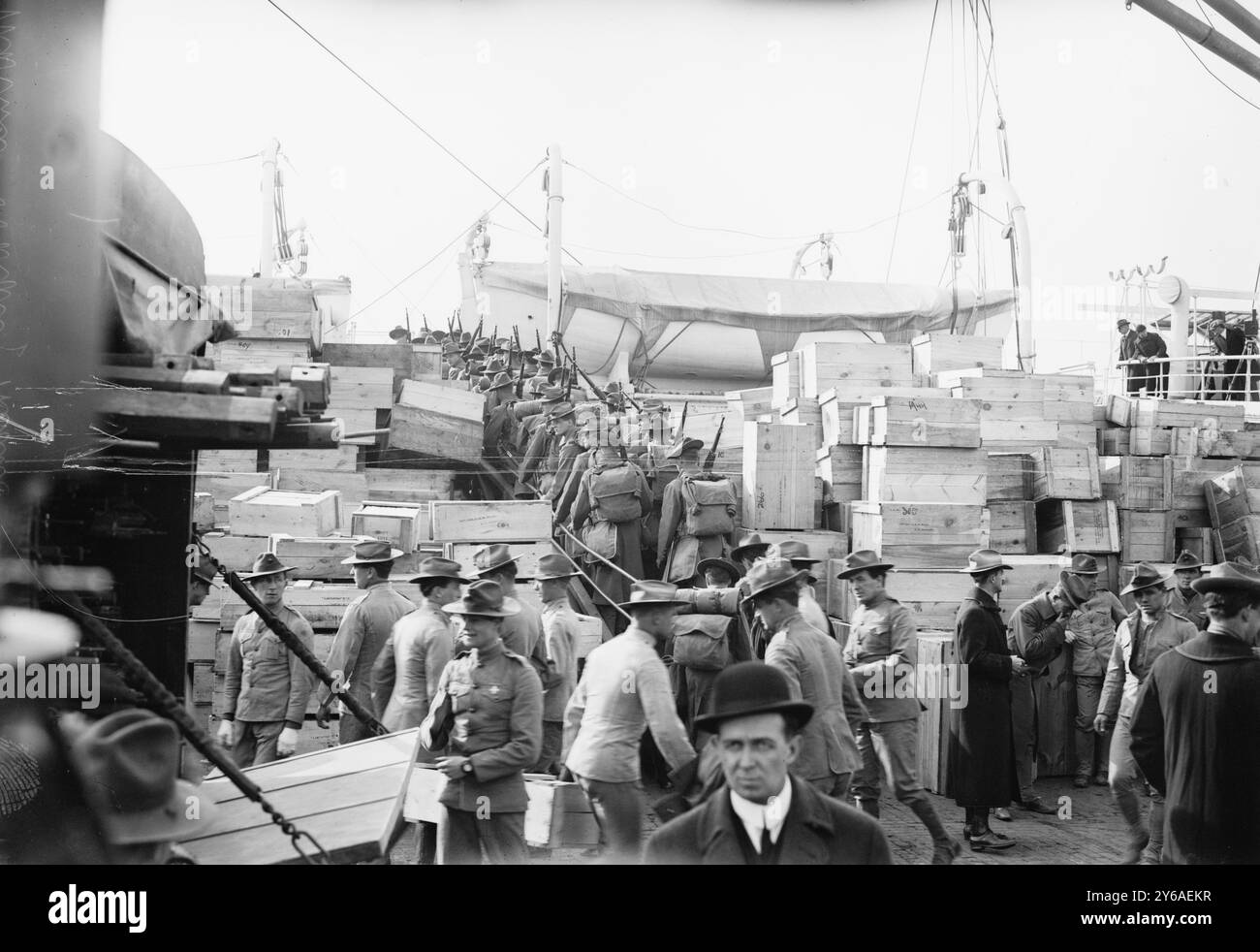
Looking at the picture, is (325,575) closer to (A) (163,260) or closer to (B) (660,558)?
(B) (660,558)

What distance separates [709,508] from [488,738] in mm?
4082

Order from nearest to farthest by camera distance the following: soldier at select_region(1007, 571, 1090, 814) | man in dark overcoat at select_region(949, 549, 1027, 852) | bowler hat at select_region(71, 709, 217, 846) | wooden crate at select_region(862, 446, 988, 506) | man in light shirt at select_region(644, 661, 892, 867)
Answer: man in light shirt at select_region(644, 661, 892, 867) < bowler hat at select_region(71, 709, 217, 846) < man in dark overcoat at select_region(949, 549, 1027, 852) < soldier at select_region(1007, 571, 1090, 814) < wooden crate at select_region(862, 446, 988, 506)

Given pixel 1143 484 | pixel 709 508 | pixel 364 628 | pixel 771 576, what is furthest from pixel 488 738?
pixel 1143 484

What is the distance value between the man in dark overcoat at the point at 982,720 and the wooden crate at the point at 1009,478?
2185 mm

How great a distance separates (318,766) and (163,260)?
7.15 feet

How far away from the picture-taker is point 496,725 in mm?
4980

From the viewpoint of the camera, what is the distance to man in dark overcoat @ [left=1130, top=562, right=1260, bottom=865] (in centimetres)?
457

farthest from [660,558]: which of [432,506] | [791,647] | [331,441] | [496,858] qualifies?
[331,441]

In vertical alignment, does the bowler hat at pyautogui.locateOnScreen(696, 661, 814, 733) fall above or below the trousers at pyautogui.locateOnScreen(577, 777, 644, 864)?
above

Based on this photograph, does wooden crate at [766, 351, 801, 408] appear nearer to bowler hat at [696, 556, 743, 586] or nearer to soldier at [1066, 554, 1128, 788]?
bowler hat at [696, 556, 743, 586]

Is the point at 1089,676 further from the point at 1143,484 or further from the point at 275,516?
the point at 275,516

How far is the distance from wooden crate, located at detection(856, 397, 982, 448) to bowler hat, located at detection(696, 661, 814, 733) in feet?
17.6

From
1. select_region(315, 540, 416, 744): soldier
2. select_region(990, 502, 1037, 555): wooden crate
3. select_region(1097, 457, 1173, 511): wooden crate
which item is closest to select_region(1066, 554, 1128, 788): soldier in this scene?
select_region(990, 502, 1037, 555): wooden crate

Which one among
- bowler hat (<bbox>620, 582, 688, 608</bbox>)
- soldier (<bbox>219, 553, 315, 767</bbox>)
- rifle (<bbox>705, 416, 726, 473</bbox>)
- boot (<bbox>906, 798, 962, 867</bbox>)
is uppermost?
rifle (<bbox>705, 416, 726, 473</bbox>)
